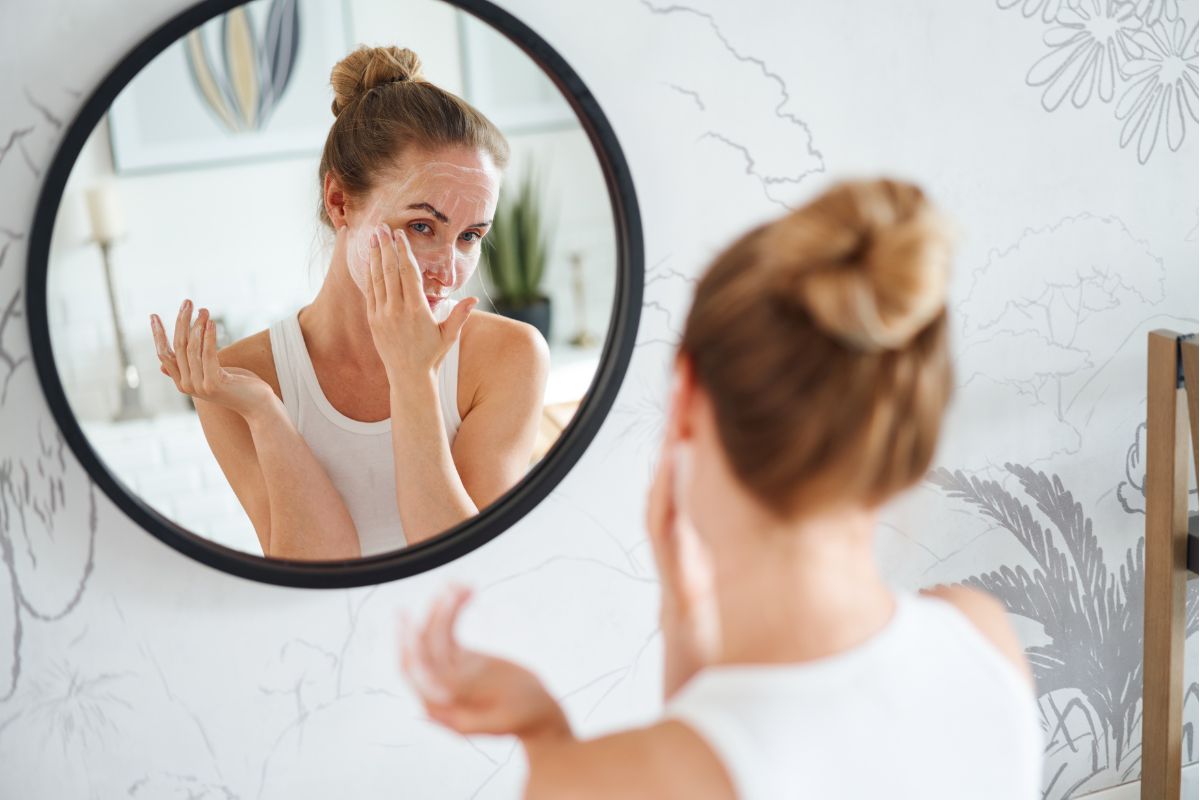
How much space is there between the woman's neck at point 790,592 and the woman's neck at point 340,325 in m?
0.48

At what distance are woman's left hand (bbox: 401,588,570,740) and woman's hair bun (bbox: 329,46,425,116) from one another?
0.47 meters

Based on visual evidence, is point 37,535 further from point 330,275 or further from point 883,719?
point 883,719

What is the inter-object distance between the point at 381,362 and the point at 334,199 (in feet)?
0.51

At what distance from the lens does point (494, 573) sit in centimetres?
110

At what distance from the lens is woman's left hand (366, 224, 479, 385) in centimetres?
95

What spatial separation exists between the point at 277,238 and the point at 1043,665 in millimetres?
1113

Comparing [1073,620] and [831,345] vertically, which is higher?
[831,345]

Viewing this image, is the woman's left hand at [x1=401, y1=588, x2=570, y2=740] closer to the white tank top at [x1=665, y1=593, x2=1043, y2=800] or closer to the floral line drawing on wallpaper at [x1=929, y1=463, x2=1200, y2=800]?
the white tank top at [x1=665, y1=593, x2=1043, y2=800]

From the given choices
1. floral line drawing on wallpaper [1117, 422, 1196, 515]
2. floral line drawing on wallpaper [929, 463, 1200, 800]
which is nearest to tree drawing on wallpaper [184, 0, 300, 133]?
floral line drawing on wallpaper [929, 463, 1200, 800]

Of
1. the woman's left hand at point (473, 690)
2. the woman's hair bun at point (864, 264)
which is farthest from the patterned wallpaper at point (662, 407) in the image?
the woman's hair bun at point (864, 264)

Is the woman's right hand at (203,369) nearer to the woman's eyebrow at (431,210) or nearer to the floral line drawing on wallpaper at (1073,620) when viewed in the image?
the woman's eyebrow at (431,210)

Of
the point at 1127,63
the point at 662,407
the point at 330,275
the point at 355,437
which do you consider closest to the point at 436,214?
the point at 330,275

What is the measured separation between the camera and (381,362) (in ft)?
3.19

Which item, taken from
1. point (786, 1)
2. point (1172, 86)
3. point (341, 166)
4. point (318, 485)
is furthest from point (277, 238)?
point (1172, 86)
